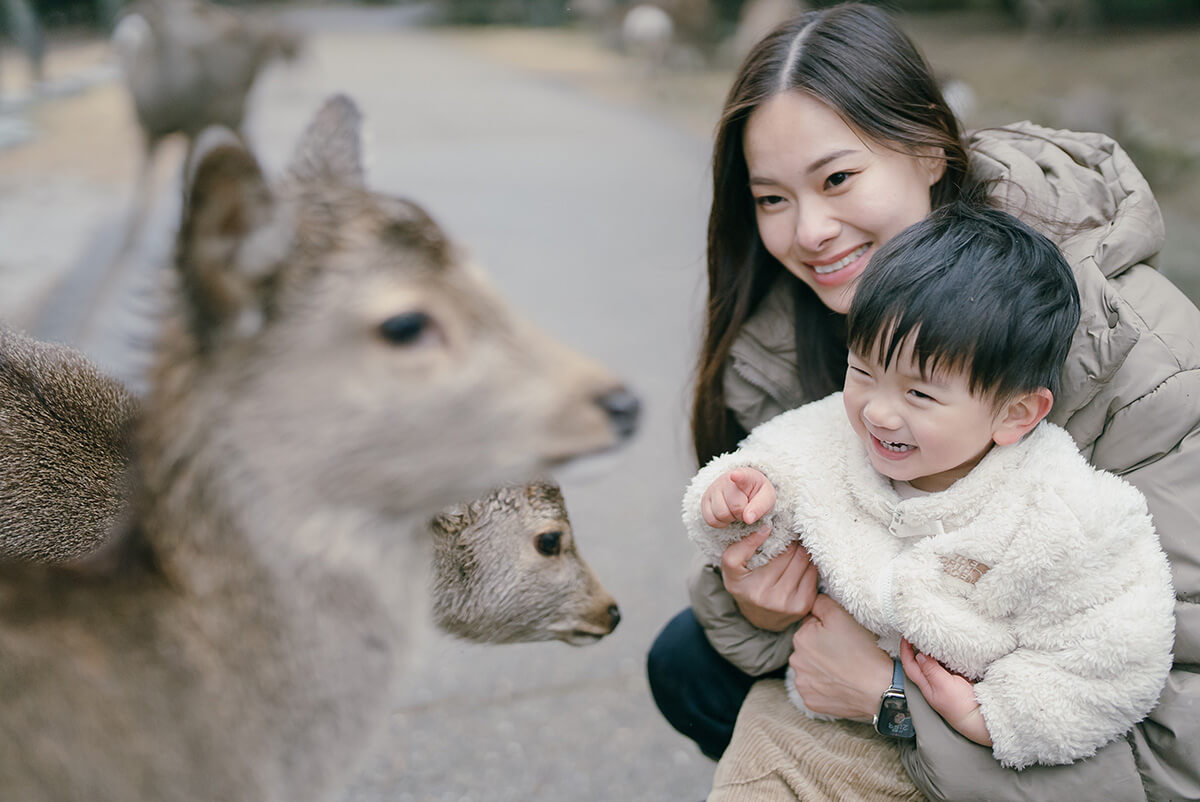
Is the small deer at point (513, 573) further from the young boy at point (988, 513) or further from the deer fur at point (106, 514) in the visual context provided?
the young boy at point (988, 513)

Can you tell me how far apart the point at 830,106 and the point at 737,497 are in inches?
27.5

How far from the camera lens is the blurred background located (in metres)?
1.24

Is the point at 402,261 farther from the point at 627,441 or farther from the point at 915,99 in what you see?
the point at 915,99

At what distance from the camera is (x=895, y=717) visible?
1.73 m

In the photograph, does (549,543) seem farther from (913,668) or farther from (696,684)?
(696,684)

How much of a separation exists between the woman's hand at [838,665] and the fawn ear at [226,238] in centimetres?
127

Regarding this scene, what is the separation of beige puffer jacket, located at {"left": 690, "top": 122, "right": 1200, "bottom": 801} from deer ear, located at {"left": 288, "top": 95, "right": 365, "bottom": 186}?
1.16 metres

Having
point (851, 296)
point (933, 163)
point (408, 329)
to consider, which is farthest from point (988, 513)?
point (408, 329)

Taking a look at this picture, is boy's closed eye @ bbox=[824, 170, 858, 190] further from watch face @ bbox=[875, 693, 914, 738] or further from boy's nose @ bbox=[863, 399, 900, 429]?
watch face @ bbox=[875, 693, 914, 738]

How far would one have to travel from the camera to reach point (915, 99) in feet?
6.05

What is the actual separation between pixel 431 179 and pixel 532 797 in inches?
62.6

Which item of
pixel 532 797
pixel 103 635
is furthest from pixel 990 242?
pixel 532 797

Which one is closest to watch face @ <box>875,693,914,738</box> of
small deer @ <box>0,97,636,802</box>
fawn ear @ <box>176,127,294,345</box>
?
small deer @ <box>0,97,636,802</box>

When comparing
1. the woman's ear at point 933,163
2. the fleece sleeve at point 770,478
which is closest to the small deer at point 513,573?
the fleece sleeve at point 770,478
